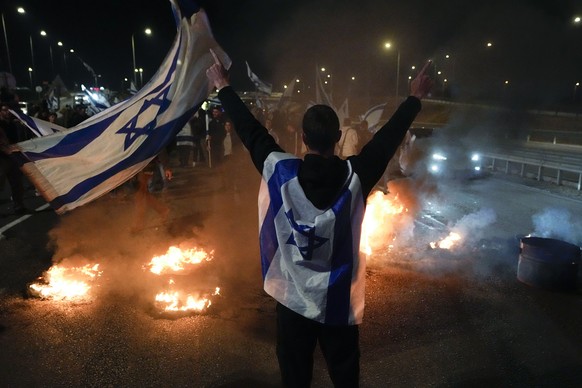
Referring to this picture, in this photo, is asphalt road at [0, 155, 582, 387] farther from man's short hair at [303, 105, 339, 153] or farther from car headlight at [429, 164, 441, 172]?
car headlight at [429, 164, 441, 172]

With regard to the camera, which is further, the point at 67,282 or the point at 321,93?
the point at 321,93

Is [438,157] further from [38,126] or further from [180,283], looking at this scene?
[38,126]

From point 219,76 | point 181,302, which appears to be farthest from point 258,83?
point 219,76

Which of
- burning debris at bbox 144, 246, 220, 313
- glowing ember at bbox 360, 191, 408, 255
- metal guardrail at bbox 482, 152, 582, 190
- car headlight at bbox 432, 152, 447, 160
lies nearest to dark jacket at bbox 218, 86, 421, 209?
burning debris at bbox 144, 246, 220, 313

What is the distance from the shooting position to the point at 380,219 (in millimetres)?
8141

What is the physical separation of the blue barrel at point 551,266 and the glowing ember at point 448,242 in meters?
1.46

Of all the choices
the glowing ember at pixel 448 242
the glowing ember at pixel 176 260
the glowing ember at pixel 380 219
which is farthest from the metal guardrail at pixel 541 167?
the glowing ember at pixel 176 260

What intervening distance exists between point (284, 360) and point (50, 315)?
11.4 ft

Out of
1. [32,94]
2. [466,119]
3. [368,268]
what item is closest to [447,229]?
[368,268]

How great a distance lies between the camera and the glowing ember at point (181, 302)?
4793mm

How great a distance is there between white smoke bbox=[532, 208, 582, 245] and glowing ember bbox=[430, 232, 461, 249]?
1311 mm

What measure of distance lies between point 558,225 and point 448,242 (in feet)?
7.96

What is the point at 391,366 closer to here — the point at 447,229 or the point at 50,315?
the point at 50,315

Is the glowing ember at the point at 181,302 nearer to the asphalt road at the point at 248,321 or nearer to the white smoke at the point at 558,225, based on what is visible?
the asphalt road at the point at 248,321
